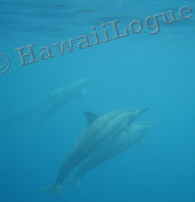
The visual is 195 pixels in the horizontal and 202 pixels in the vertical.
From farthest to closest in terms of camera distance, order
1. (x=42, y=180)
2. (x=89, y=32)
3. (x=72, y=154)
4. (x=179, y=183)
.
→ (x=179, y=183)
(x=42, y=180)
(x=89, y=32)
(x=72, y=154)

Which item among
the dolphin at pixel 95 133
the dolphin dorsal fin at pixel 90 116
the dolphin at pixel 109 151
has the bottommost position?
the dolphin at pixel 109 151

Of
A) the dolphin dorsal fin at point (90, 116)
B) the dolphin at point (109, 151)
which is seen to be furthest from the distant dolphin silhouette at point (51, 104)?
the dolphin dorsal fin at point (90, 116)

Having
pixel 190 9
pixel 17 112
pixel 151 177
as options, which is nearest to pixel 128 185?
pixel 151 177

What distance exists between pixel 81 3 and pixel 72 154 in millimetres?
7981

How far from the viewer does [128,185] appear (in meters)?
27.6

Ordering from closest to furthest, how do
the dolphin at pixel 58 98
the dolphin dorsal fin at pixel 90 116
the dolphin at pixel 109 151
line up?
the dolphin dorsal fin at pixel 90 116 < the dolphin at pixel 109 151 < the dolphin at pixel 58 98

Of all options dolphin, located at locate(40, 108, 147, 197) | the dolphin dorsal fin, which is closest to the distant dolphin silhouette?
dolphin, located at locate(40, 108, 147, 197)

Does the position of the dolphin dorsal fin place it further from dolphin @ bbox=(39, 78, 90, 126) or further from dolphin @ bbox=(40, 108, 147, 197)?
dolphin @ bbox=(39, 78, 90, 126)

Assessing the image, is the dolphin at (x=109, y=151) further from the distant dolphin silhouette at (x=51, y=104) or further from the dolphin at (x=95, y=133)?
the distant dolphin silhouette at (x=51, y=104)

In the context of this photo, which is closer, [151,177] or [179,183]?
[179,183]

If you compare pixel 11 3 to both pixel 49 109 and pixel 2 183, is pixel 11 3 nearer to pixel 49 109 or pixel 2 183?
pixel 49 109

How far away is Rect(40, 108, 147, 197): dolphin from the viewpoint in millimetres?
11125

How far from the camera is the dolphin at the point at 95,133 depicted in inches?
438

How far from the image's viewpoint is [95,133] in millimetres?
11156
